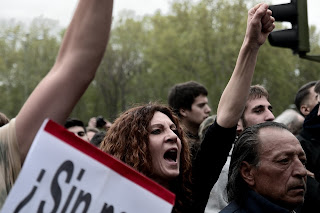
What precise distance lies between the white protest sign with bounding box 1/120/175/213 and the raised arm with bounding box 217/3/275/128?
1.02m

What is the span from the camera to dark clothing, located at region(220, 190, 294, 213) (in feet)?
8.98

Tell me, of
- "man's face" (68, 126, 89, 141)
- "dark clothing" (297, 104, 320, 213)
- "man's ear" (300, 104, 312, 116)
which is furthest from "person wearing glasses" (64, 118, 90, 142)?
"dark clothing" (297, 104, 320, 213)

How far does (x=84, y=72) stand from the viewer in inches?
65.5

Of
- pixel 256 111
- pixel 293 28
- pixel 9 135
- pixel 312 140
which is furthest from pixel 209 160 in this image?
pixel 312 140

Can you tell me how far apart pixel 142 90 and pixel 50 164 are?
38.9 meters

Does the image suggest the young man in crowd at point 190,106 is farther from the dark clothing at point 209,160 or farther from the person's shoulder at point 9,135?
the person's shoulder at point 9,135

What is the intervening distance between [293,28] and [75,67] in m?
3.09

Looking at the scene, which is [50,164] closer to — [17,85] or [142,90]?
[142,90]

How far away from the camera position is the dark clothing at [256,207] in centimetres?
274

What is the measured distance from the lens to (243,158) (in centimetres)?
296

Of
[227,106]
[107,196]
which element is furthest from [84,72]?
Answer: [227,106]

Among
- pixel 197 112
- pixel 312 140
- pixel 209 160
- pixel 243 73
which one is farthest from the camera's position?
pixel 197 112

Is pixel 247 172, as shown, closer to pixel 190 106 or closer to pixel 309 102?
pixel 190 106

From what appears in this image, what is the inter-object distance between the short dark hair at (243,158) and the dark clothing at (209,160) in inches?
4.7
